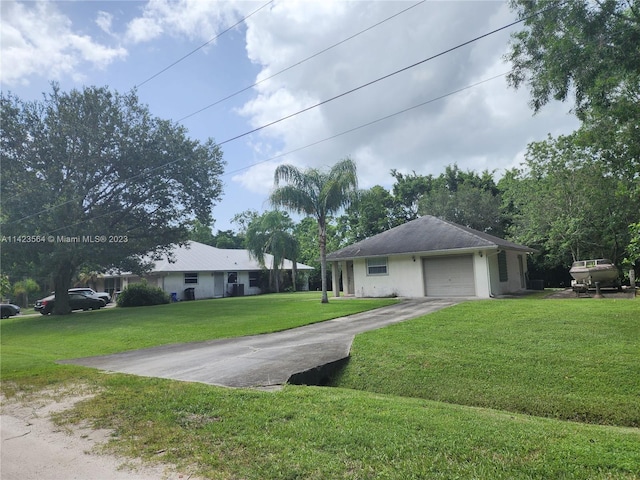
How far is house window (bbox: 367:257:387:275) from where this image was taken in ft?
74.0

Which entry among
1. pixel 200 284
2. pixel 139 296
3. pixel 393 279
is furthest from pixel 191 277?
pixel 393 279

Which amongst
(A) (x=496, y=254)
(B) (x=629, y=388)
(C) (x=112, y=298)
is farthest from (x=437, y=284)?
(C) (x=112, y=298)

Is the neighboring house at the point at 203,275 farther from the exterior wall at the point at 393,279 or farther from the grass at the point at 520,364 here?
the grass at the point at 520,364

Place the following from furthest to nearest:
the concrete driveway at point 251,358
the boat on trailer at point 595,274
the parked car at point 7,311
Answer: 1. the parked car at point 7,311
2. the boat on trailer at point 595,274
3. the concrete driveway at point 251,358

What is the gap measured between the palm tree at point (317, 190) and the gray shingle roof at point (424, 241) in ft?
12.1

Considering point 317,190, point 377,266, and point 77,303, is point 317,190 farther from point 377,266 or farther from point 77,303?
point 77,303

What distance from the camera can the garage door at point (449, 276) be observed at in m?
20.2

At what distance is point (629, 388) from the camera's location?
6137 millimetres

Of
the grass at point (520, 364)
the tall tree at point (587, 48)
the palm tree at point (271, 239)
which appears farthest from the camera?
the palm tree at point (271, 239)

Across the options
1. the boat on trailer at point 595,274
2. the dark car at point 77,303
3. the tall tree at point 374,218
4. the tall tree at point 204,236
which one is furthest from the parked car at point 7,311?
the boat on trailer at point 595,274

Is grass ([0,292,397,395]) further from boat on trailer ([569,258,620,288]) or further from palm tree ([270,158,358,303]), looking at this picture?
boat on trailer ([569,258,620,288])

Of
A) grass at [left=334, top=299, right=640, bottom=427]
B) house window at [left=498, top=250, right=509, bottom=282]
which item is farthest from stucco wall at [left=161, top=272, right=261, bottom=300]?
grass at [left=334, top=299, right=640, bottom=427]

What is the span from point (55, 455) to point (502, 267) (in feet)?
69.4

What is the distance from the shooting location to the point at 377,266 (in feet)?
74.8
